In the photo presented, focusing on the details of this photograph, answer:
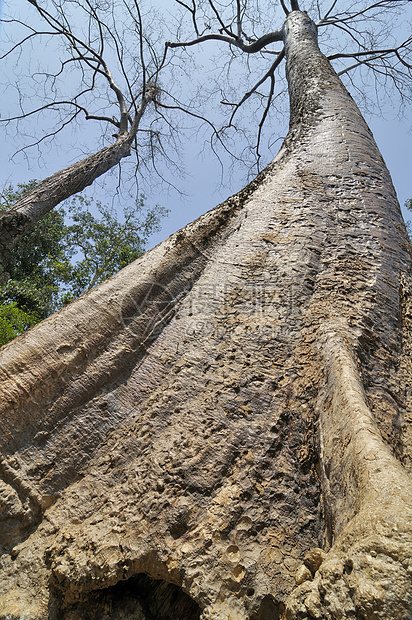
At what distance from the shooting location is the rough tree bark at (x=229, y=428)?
905 mm

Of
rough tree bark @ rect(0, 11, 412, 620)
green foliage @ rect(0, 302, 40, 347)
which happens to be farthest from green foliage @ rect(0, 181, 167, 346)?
rough tree bark @ rect(0, 11, 412, 620)

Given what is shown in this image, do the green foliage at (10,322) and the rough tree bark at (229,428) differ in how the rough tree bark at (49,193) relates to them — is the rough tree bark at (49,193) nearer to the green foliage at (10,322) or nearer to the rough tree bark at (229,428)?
the rough tree bark at (229,428)

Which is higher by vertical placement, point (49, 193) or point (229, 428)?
point (49, 193)

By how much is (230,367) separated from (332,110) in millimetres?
2076

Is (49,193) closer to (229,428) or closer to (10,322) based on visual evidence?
(10,322)

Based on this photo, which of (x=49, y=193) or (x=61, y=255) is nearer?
(x=49, y=193)

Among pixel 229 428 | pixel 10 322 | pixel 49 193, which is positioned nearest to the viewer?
pixel 229 428

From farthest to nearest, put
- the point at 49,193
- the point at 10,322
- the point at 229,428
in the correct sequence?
1. the point at 10,322
2. the point at 49,193
3. the point at 229,428

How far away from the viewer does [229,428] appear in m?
1.20

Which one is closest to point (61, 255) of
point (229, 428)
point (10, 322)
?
point (10, 322)

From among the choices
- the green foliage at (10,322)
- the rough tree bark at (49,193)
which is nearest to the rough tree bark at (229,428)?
the rough tree bark at (49,193)

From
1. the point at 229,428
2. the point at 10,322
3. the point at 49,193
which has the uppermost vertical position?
the point at 49,193

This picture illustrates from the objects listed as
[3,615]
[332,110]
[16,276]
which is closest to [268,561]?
[3,615]

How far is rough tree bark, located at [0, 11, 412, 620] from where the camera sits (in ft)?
2.97
